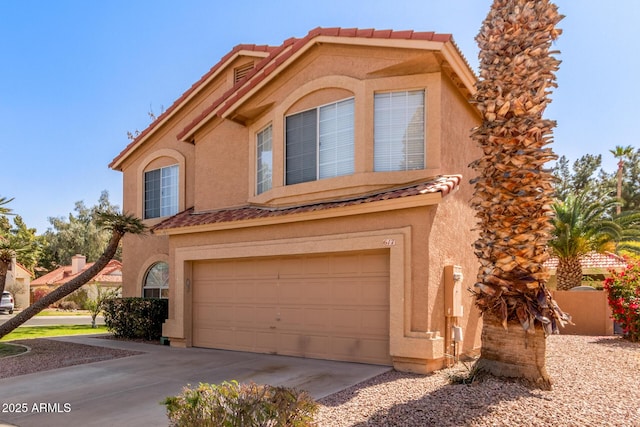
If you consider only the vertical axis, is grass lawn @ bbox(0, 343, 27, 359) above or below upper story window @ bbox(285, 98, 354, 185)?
below

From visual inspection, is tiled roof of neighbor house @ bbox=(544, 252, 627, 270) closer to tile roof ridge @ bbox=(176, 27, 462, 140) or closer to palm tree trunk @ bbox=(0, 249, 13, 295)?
tile roof ridge @ bbox=(176, 27, 462, 140)

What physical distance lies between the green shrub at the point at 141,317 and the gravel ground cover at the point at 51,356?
165 cm

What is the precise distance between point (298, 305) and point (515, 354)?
523cm

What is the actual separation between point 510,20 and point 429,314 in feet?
17.5

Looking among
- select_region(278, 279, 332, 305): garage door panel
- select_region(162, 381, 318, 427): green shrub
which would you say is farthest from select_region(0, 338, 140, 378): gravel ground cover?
→ select_region(162, 381, 318, 427): green shrub

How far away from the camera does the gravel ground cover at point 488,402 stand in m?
5.96

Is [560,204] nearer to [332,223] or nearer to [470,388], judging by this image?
[332,223]

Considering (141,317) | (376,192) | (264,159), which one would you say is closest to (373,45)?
(376,192)

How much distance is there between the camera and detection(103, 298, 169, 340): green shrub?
15070 mm

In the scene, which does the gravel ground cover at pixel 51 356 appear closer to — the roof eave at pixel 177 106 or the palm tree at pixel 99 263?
the palm tree at pixel 99 263

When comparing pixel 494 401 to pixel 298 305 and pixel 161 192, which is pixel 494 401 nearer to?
pixel 298 305

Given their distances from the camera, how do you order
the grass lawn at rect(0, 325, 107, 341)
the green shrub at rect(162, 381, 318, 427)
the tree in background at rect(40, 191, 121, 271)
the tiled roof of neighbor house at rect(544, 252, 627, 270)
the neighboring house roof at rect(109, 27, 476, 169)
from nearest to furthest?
the green shrub at rect(162, 381, 318, 427) → the neighboring house roof at rect(109, 27, 476, 169) → the grass lawn at rect(0, 325, 107, 341) → the tiled roof of neighbor house at rect(544, 252, 627, 270) → the tree in background at rect(40, 191, 121, 271)

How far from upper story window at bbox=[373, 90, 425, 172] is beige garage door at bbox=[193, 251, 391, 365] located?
2072 mm

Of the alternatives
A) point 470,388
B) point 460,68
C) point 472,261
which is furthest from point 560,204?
point 470,388
